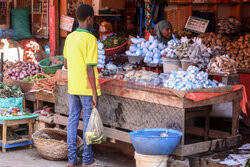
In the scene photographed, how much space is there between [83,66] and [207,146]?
74.1 inches

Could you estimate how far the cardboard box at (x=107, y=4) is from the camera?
930cm

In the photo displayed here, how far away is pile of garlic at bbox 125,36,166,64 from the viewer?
6770 millimetres

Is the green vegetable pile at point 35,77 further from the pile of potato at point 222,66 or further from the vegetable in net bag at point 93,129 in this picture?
the pile of potato at point 222,66

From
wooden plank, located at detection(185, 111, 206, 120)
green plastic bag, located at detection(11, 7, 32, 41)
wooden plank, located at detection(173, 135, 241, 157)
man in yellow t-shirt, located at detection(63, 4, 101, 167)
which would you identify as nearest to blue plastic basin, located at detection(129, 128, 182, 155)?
wooden plank, located at detection(173, 135, 241, 157)

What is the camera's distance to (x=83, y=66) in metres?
5.63

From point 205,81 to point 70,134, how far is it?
1.95m

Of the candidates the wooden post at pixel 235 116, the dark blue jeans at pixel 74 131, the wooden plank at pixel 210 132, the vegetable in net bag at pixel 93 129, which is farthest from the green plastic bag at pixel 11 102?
the wooden post at pixel 235 116

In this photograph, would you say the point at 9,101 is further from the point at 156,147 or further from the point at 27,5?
the point at 27,5

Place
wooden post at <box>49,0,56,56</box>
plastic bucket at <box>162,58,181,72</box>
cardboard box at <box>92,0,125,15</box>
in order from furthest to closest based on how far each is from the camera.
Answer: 1. cardboard box at <box>92,0,125,15</box>
2. wooden post at <box>49,0,56,56</box>
3. plastic bucket at <box>162,58,181,72</box>

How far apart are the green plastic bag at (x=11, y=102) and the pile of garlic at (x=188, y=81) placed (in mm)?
3130

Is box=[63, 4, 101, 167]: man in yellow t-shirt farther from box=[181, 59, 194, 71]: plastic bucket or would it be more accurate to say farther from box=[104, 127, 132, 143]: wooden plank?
box=[181, 59, 194, 71]: plastic bucket

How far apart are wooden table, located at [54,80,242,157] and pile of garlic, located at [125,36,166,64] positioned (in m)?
0.90

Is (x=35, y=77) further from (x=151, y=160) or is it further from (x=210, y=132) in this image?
(x=151, y=160)

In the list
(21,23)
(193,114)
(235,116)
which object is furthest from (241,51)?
(21,23)
